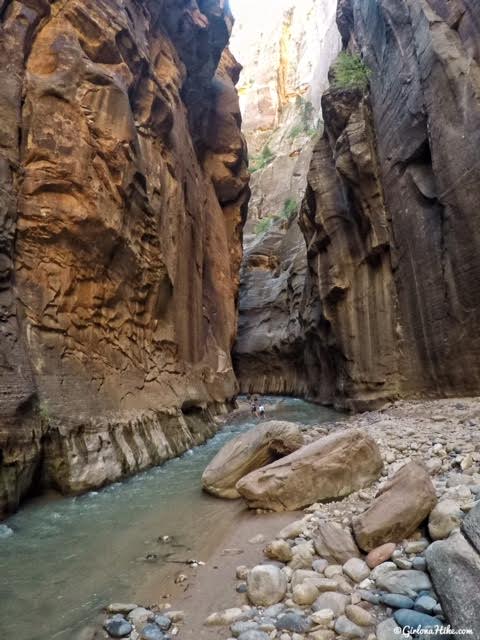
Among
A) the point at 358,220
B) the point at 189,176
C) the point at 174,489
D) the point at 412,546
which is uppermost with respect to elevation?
the point at 189,176

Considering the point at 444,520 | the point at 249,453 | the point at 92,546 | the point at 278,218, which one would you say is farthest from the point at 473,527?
the point at 278,218

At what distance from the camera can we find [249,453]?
6223 mm

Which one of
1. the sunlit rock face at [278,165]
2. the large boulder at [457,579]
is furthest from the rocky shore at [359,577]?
the sunlit rock face at [278,165]

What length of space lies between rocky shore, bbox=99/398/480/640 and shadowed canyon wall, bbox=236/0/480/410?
6.88 m

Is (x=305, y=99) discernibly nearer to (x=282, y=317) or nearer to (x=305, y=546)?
(x=282, y=317)

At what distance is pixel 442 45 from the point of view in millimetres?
10430

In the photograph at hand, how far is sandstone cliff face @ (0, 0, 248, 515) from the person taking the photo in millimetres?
6570

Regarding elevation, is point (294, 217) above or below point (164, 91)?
above

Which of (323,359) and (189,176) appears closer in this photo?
(189,176)

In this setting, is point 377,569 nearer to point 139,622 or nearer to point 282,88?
point 139,622

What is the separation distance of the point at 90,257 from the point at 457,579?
28.1 ft

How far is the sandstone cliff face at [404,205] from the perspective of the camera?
9.68 m

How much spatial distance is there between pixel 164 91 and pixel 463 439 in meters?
13.8

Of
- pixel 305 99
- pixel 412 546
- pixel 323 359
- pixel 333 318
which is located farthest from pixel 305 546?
pixel 305 99
